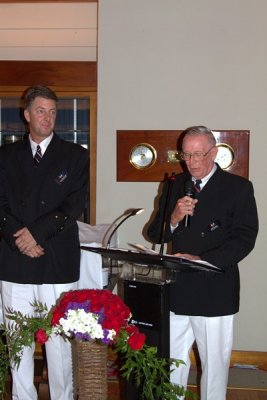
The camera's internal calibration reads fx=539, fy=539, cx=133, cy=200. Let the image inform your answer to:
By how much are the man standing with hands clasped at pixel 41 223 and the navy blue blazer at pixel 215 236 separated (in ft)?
1.89

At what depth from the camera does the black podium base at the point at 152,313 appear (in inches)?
94.0

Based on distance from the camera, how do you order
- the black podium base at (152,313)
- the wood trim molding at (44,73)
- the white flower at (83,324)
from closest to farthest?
the white flower at (83,324), the black podium base at (152,313), the wood trim molding at (44,73)

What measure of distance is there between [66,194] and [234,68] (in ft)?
5.48

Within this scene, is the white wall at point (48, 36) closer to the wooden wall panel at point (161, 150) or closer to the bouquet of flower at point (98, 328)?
the wooden wall panel at point (161, 150)

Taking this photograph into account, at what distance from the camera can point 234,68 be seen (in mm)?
3781

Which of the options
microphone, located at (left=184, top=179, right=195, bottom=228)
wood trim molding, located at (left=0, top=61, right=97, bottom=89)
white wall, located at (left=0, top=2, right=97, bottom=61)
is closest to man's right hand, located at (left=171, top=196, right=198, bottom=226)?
microphone, located at (left=184, top=179, right=195, bottom=228)

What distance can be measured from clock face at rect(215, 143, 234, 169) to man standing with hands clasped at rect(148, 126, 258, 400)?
4.27 ft

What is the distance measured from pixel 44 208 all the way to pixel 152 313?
2.67ft

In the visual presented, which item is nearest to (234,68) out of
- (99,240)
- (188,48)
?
(188,48)

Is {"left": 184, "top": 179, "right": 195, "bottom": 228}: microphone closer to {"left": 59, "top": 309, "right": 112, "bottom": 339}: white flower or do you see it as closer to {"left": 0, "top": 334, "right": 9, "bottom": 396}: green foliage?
{"left": 59, "top": 309, "right": 112, "bottom": 339}: white flower

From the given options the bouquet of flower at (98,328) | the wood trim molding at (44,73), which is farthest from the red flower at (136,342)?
the wood trim molding at (44,73)

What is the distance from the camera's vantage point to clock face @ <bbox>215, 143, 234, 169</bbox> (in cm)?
381

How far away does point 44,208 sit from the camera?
280cm

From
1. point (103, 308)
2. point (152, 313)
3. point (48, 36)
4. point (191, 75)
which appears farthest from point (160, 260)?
point (48, 36)
